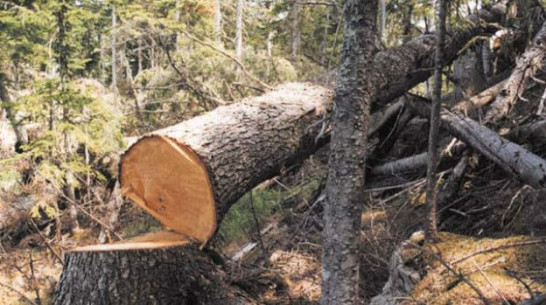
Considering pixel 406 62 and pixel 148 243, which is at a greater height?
pixel 406 62

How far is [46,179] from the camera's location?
9039 mm

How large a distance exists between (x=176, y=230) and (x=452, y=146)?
2840mm

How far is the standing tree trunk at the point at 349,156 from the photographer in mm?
2799

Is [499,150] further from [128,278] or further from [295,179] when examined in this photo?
[295,179]

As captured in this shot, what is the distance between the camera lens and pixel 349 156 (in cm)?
287

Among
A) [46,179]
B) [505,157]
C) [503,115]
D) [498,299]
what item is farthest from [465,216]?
[46,179]

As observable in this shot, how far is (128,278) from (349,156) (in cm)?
196

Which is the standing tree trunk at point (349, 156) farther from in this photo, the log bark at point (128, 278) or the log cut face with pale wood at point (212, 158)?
the log bark at point (128, 278)

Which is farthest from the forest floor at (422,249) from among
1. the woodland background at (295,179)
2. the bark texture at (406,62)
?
the bark texture at (406,62)

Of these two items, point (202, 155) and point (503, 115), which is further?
point (503, 115)

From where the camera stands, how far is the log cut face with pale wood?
3627 mm

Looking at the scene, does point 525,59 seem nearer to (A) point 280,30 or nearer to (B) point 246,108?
(B) point 246,108

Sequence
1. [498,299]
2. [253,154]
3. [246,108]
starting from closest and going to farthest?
[498,299] < [253,154] < [246,108]

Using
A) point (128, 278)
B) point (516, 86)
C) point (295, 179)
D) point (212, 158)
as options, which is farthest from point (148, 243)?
point (295, 179)
